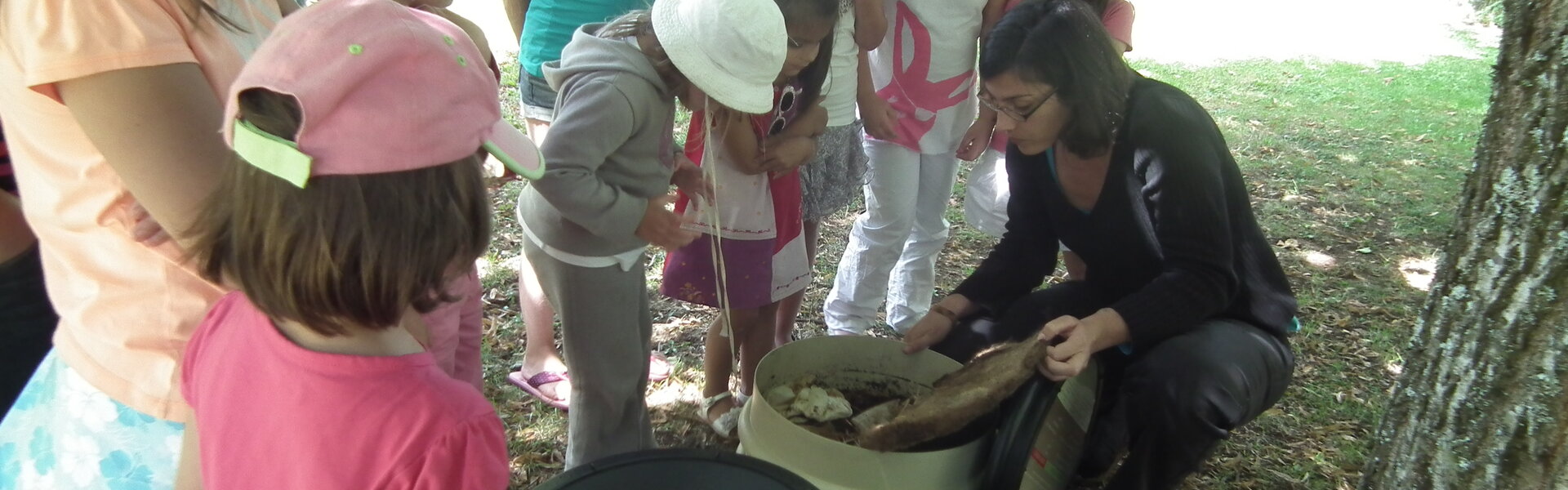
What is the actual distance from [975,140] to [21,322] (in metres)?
2.15

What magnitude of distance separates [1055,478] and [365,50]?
1506mm

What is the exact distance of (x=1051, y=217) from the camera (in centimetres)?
214

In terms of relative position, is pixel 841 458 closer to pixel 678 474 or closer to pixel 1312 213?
pixel 678 474

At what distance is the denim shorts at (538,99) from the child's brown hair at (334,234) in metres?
1.29

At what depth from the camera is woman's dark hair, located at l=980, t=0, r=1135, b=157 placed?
176cm

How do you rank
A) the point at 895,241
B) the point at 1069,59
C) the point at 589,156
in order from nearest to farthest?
the point at 589,156 → the point at 1069,59 → the point at 895,241

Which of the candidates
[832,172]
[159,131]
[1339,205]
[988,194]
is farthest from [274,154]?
[1339,205]

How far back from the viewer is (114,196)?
104 centimetres

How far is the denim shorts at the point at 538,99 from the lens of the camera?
85.7 inches

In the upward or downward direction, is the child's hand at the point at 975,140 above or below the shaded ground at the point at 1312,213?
above

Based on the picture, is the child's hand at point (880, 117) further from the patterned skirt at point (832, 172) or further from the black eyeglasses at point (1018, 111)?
the black eyeglasses at point (1018, 111)

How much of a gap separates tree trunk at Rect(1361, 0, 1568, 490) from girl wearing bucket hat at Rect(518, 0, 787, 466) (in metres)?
1.06

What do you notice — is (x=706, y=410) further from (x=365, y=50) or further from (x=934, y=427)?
(x=365, y=50)

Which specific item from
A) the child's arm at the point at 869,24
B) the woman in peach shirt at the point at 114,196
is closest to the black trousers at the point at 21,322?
the woman in peach shirt at the point at 114,196
